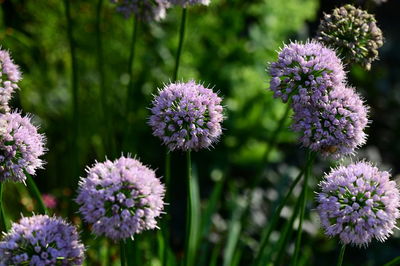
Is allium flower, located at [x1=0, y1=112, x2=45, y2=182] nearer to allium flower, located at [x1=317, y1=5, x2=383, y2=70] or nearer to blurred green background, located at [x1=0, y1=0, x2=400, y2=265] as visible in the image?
allium flower, located at [x1=317, y1=5, x2=383, y2=70]

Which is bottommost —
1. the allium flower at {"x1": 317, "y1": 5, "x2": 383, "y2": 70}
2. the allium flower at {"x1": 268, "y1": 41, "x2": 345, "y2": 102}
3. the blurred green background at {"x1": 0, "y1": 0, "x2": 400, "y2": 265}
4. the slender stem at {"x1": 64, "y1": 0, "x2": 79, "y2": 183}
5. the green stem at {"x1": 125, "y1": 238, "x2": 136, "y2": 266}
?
the green stem at {"x1": 125, "y1": 238, "x2": 136, "y2": 266}

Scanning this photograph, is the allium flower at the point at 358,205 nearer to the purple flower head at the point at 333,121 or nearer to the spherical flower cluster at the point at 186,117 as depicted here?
the purple flower head at the point at 333,121

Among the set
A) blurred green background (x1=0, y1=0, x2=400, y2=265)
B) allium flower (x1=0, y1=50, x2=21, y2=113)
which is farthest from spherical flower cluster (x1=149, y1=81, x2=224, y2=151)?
blurred green background (x1=0, y1=0, x2=400, y2=265)

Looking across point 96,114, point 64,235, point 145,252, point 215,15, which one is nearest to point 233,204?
point 145,252

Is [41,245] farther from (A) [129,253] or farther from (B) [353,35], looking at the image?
(B) [353,35]

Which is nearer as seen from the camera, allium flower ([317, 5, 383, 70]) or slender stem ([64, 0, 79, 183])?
allium flower ([317, 5, 383, 70])

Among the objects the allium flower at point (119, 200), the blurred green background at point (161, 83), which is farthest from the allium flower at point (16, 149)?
the blurred green background at point (161, 83)
